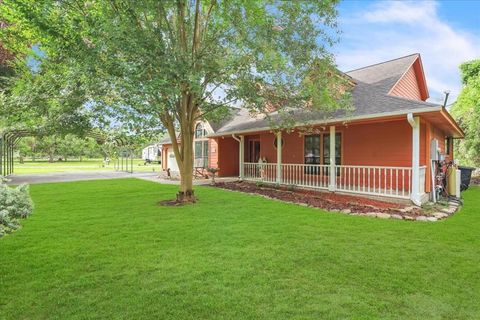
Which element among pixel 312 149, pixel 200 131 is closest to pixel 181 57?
pixel 312 149

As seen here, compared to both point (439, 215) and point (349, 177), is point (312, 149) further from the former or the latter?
point (439, 215)

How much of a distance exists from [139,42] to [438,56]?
2429 cm

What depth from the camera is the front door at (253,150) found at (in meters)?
15.8

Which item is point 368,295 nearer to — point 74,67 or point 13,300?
point 13,300

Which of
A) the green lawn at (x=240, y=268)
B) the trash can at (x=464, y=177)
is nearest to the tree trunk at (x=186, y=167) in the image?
the green lawn at (x=240, y=268)

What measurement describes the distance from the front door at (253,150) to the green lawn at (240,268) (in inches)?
364

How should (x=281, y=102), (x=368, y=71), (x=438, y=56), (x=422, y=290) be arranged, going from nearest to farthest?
(x=422, y=290) → (x=281, y=102) → (x=368, y=71) → (x=438, y=56)

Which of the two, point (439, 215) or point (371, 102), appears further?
point (371, 102)

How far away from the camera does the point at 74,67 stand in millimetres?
6578

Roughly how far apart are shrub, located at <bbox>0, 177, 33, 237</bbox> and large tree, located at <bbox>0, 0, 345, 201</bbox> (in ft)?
11.5

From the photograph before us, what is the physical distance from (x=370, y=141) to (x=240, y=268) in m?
7.96

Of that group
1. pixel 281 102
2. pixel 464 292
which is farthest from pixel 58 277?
pixel 281 102

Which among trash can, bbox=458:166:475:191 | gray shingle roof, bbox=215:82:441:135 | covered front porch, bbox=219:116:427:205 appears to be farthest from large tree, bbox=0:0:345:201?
trash can, bbox=458:166:475:191

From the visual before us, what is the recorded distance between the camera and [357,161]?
10.2 metres
